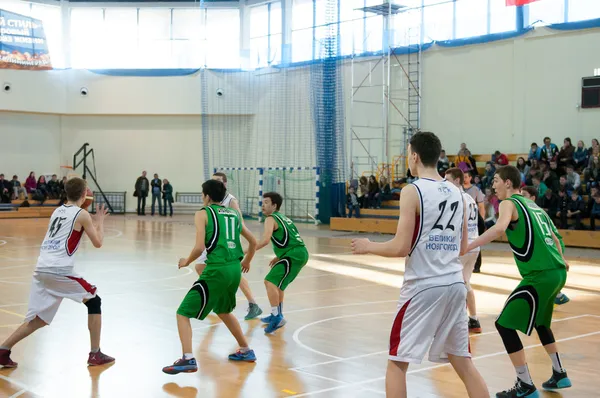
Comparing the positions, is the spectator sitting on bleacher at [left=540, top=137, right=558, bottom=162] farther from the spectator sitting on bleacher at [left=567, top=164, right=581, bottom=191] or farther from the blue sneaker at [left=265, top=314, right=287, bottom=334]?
the blue sneaker at [left=265, top=314, right=287, bottom=334]

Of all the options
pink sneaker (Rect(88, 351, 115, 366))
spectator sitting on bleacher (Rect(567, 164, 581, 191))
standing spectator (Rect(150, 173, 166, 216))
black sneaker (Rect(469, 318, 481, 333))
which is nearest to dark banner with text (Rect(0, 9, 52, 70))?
standing spectator (Rect(150, 173, 166, 216))

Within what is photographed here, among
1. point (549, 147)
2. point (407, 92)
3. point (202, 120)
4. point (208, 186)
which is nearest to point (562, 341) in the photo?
point (208, 186)

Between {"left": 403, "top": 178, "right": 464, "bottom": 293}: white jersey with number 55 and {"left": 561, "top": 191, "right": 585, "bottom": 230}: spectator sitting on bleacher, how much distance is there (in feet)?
48.4

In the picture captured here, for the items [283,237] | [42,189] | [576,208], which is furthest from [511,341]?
[42,189]

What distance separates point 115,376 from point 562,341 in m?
4.40

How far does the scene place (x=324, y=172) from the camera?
78.5ft

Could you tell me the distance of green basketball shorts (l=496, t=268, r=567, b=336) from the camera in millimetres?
5195

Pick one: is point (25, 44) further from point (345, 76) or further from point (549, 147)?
point (549, 147)

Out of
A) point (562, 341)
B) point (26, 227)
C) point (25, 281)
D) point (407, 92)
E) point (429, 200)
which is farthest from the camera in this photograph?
point (407, 92)

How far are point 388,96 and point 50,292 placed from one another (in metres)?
20.7

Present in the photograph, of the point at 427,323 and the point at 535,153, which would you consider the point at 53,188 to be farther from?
the point at 427,323

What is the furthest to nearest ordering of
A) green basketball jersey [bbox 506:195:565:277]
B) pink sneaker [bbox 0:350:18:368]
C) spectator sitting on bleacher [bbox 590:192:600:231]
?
1. spectator sitting on bleacher [bbox 590:192:600:231]
2. pink sneaker [bbox 0:350:18:368]
3. green basketball jersey [bbox 506:195:565:277]

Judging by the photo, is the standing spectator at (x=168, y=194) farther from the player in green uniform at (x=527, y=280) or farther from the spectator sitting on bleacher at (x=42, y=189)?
the player in green uniform at (x=527, y=280)

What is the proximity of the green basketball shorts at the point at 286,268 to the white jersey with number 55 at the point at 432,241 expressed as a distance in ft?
12.6
